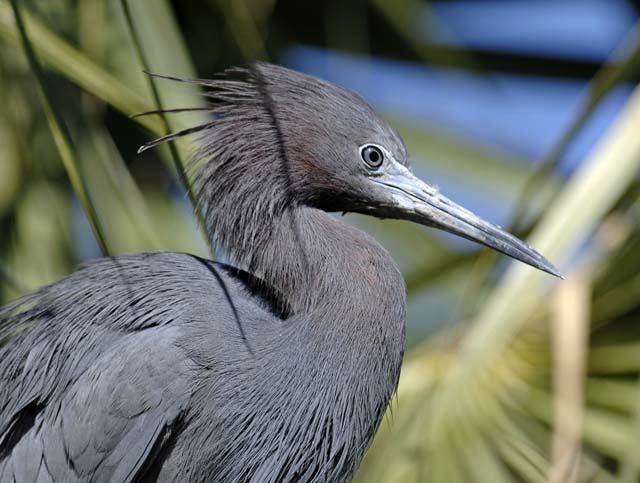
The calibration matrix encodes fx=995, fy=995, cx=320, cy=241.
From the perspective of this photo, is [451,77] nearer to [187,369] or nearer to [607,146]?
[607,146]

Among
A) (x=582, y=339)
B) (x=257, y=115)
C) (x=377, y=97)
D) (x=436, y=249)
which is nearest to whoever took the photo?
(x=582, y=339)

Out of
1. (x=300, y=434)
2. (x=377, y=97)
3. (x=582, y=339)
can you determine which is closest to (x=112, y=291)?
(x=300, y=434)

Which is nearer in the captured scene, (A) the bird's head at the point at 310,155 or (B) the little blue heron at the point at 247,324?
(B) the little blue heron at the point at 247,324

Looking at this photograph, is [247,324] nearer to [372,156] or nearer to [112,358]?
[112,358]

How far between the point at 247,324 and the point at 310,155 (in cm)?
47

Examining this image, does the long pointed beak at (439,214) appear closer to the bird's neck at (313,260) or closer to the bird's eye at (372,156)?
the bird's eye at (372,156)

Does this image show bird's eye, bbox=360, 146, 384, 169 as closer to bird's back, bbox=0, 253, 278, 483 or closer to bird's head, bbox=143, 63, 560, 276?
bird's head, bbox=143, 63, 560, 276

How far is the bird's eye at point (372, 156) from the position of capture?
249 cm

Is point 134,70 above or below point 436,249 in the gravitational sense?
above

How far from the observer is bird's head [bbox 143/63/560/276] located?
244 cm

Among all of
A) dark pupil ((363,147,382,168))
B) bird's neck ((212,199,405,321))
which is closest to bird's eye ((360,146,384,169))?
dark pupil ((363,147,382,168))

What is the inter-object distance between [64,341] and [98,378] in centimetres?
17

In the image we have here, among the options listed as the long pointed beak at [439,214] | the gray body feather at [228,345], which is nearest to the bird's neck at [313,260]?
the gray body feather at [228,345]

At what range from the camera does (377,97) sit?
367cm
